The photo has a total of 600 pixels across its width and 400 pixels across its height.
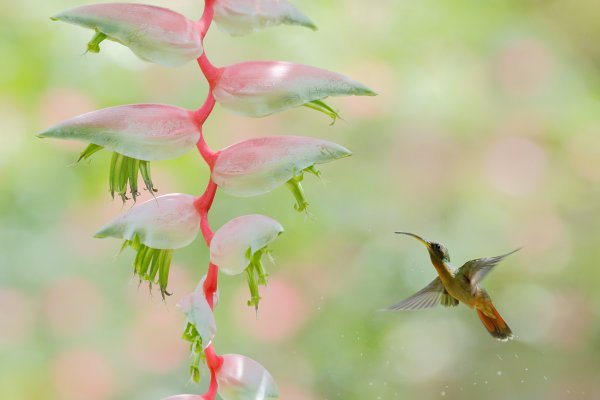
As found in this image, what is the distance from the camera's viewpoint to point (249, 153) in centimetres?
56

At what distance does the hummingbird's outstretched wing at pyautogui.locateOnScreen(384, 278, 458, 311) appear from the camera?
1.16 meters

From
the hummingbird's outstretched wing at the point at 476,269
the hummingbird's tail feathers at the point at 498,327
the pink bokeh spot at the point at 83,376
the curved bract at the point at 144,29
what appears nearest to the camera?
the curved bract at the point at 144,29

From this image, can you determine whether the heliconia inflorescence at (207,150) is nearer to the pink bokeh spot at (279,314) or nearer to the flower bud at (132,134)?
the flower bud at (132,134)

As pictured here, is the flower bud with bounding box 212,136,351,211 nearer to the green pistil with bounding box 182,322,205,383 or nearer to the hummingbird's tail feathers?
the green pistil with bounding box 182,322,205,383

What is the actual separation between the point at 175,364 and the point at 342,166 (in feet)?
1.84

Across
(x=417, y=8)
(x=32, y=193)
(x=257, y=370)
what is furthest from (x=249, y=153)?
(x=417, y=8)

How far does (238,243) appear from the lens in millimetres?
552

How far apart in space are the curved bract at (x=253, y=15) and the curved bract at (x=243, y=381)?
19 centimetres

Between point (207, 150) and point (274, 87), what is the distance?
0.07m

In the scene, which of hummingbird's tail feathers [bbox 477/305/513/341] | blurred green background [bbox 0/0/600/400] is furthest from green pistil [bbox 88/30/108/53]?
blurred green background [bbox 0/0/600/400]

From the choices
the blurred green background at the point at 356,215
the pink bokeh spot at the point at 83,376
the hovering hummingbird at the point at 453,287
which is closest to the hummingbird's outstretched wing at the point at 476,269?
the hovering hummingbird at the point at 453,287

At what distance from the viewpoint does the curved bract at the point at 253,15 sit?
1.77 feet

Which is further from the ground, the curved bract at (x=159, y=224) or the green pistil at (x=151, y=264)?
the curved bract at (x=159, y=224)

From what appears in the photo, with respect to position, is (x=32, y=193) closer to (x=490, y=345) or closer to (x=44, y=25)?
(x=44, y=25)
